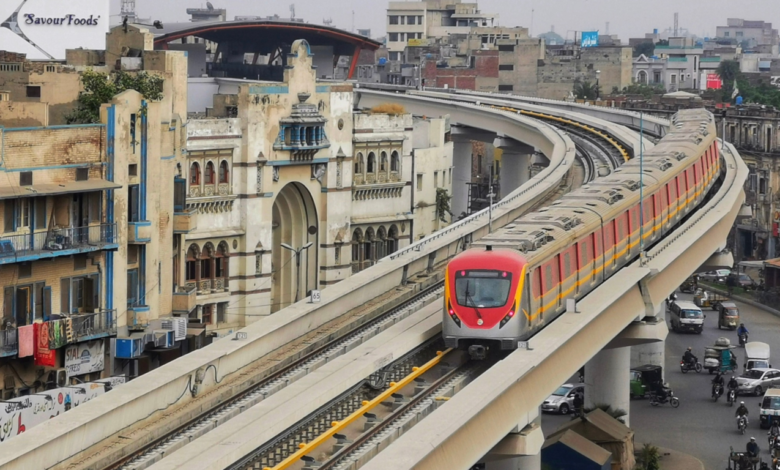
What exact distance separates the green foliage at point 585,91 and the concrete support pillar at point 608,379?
345 ft

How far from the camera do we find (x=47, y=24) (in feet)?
216

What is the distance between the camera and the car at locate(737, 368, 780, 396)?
65.6m

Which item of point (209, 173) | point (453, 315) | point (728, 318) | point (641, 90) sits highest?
point (641, 90)

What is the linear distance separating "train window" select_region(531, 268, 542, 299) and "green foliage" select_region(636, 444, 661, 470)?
12126mm

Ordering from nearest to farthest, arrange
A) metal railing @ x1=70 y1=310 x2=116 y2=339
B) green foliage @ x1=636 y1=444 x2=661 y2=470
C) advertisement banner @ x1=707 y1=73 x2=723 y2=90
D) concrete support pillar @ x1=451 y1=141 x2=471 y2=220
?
metal railing @ x1=70 y1=310 x2=116 y2=339 < green foliage @ x1=636 y1=444 x2=661 y2=470 < concrete support pillar @ x1=451 y1=141 x2=471 y2=220 < advertisement banner @ x1=707 y1=73 x2=723 y2=90

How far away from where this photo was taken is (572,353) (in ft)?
143

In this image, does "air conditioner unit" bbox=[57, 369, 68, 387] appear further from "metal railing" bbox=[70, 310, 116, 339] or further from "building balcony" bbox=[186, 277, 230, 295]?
"building balcony" bbox=[186, 277, 230, 295]

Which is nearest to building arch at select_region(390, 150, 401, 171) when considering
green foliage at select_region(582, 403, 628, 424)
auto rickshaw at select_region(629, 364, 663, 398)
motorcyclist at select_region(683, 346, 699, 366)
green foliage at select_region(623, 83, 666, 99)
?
motorcyclist at select_region(683, 346, 699, 366)

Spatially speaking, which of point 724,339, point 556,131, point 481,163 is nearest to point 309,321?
point 724,339

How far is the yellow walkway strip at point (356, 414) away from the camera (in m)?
33.2

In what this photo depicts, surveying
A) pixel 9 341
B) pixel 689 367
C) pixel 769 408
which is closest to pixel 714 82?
pixel 689 367

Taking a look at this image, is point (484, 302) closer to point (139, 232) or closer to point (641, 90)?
point (139, 232)

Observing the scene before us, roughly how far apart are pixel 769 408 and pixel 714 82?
127 meters

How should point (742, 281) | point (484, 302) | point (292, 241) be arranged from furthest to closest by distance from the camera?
1. point (742, 281)
2. point (292, 241)
3. point (484, 302)
